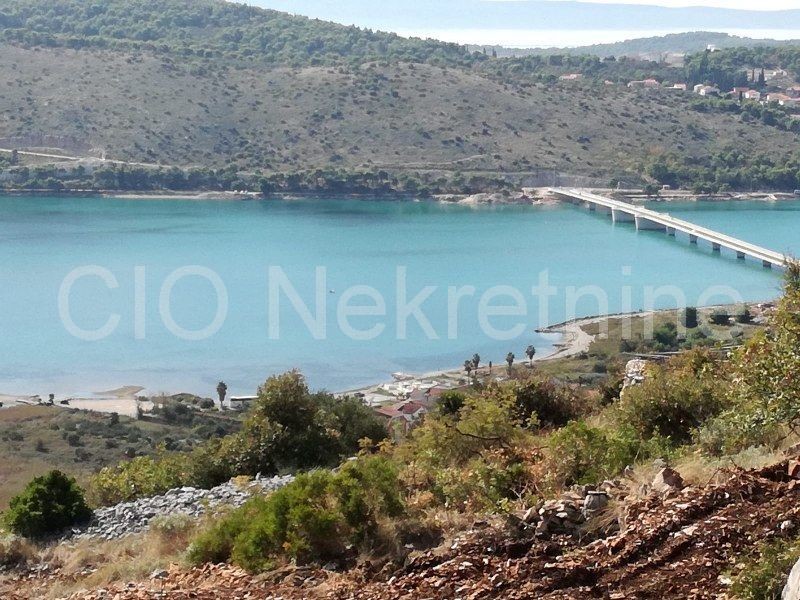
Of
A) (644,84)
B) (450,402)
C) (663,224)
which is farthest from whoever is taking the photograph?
(644,84)

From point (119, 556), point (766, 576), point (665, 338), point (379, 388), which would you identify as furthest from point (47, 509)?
point (665, 338)

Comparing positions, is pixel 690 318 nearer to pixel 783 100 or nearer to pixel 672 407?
pixel 672 407

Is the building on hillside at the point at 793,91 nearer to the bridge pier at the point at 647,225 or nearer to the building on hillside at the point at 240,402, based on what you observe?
the bridge pier at the point at 647,225

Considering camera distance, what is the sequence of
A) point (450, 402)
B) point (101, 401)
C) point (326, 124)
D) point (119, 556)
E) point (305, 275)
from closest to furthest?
1. point (119, 556)
2. point (450, 402)
3. point (101, 401)
4. point (305, 275)
5. point (326, 124)

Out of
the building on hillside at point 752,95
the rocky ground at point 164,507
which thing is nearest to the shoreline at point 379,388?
the rocky ground at point 164,507

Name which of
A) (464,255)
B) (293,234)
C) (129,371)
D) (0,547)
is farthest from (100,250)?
(0,547)

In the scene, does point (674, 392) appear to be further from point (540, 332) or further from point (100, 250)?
point (100, 250)

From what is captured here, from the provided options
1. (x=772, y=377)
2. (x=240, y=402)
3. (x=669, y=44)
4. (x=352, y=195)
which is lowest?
(x=240, y=402)

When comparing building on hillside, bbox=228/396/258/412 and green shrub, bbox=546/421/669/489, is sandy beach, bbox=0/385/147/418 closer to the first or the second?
building on hillside, bbox=228/396/258/412
